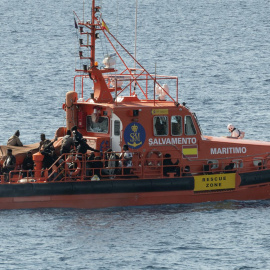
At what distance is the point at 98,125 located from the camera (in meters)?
31.3

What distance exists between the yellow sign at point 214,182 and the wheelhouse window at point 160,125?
1.78 m

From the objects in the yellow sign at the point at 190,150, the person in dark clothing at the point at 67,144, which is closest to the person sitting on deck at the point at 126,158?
the person in dark clothing at the point at 67,144

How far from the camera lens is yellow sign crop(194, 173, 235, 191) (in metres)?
31.1

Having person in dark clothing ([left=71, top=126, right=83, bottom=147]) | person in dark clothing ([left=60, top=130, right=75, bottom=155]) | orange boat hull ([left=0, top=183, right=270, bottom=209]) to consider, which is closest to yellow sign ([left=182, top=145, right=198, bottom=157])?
orange boat hull ([left=0, top=183, right=270, bottom=209])

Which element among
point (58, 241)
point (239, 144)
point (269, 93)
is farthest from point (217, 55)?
point (58, 241)

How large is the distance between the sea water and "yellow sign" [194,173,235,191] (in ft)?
1.90

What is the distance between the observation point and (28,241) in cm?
2767

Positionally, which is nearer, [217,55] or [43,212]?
[43,212]

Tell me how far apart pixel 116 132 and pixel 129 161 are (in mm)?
1020

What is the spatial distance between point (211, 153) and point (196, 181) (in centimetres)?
128

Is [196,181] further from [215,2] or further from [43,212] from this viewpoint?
[215,2]

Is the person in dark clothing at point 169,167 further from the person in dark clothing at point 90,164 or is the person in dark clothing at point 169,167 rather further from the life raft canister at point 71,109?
the life raft canister at point 71,109

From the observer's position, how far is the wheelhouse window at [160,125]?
31078 millimetres

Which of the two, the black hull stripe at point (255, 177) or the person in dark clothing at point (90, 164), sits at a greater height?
the person in dark clothing at point (90, 164)
